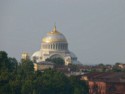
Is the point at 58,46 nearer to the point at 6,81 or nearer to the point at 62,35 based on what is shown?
the point at 62,35

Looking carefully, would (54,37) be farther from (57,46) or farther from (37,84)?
(37,84)

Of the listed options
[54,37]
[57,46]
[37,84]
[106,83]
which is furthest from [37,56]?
[37,84]

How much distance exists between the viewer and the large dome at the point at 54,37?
16825 centimetres

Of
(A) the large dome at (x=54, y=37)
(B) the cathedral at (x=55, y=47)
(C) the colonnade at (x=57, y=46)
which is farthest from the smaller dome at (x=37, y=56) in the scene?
(C) the colonnade at (x=57, y=46)

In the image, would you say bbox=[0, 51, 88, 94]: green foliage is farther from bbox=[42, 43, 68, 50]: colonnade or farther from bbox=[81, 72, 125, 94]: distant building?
bbox=[42, 43, 68, 50]: colonnade

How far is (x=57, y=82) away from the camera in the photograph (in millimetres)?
89250

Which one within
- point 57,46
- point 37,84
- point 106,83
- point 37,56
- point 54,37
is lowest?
point 37,84

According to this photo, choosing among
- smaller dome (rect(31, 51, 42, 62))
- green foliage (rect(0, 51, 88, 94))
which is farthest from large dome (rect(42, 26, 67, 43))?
green foliage (rect(0, 51, 88, 94))

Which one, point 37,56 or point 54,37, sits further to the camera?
point 37,56

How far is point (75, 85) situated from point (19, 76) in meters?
4.52

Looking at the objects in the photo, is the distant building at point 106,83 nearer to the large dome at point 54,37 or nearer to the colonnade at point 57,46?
the colonnade at point 57,46

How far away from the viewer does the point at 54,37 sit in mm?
169000

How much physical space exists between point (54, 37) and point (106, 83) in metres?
76.3

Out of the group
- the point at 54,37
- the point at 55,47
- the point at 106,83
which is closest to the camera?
the point at 106,83
